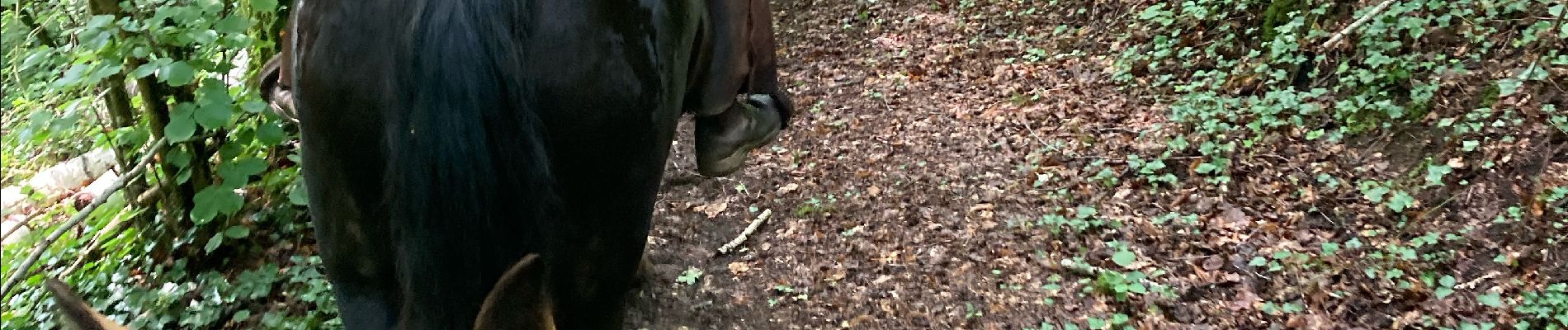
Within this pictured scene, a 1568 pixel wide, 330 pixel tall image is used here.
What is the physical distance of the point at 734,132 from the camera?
2.27m

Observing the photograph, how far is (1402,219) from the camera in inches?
132

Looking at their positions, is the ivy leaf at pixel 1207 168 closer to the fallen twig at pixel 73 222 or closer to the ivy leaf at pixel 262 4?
the ivy leaf at pixel 262 4

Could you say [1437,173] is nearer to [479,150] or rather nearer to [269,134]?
[479,150]

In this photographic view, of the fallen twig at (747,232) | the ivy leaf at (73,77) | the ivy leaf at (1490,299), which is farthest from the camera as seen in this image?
the fallen twig at (747,232)

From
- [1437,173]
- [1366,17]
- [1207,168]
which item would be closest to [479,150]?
[1207,168]

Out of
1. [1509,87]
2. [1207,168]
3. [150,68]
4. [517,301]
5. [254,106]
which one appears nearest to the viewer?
[517,301]

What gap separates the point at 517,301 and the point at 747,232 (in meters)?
2.93

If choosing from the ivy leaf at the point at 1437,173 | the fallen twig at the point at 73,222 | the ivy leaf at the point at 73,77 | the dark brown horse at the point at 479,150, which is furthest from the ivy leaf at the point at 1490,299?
the fallen twig at the point at 73,222

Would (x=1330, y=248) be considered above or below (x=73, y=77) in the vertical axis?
below

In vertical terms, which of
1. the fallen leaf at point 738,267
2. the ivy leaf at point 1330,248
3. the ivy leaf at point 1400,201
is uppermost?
the ivy leaf at point 1400,201

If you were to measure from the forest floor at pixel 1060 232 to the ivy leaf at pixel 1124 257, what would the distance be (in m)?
0.02

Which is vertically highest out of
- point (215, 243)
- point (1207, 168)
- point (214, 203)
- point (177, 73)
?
point (177, 73)

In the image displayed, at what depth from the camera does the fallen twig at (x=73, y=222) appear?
2723 mm

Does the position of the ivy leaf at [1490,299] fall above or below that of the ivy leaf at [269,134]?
below
